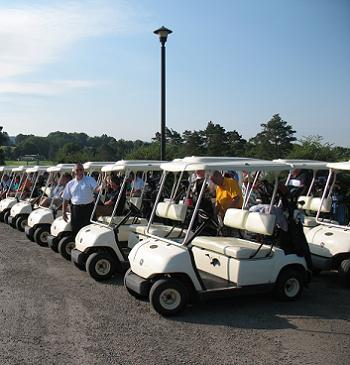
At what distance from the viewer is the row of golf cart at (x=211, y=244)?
5.39m

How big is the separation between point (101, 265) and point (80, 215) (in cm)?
146

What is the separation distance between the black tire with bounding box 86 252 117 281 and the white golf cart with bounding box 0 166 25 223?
22.9 feet

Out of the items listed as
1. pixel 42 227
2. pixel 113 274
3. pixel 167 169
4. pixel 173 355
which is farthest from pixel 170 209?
pixel 42 227

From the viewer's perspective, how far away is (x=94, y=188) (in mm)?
8312

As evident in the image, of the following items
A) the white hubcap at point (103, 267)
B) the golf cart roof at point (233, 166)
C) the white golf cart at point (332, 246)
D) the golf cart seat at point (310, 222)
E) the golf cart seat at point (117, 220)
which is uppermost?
the golf cart roof at point (233, 166)

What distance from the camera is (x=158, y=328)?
4.93 meters

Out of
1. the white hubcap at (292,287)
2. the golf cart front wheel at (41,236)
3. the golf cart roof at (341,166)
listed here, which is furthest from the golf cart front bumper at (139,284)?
the golf cart front wheel at (41,236)

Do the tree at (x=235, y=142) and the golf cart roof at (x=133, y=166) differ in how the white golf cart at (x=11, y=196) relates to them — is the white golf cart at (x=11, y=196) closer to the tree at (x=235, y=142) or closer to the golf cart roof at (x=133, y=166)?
the golf cart roof at (x=133, y=166)

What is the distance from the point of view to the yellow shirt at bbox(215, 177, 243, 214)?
7.12m

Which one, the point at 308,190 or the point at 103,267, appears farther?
the point at 308,190

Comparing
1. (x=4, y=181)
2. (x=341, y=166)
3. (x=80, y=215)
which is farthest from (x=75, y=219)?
(x=4, y=181)

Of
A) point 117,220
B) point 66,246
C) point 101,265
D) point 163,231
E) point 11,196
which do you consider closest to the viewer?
point 163,231

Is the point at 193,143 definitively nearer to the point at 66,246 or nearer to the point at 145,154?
the point at 145,154

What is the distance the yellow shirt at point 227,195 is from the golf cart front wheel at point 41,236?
13.6 feet
